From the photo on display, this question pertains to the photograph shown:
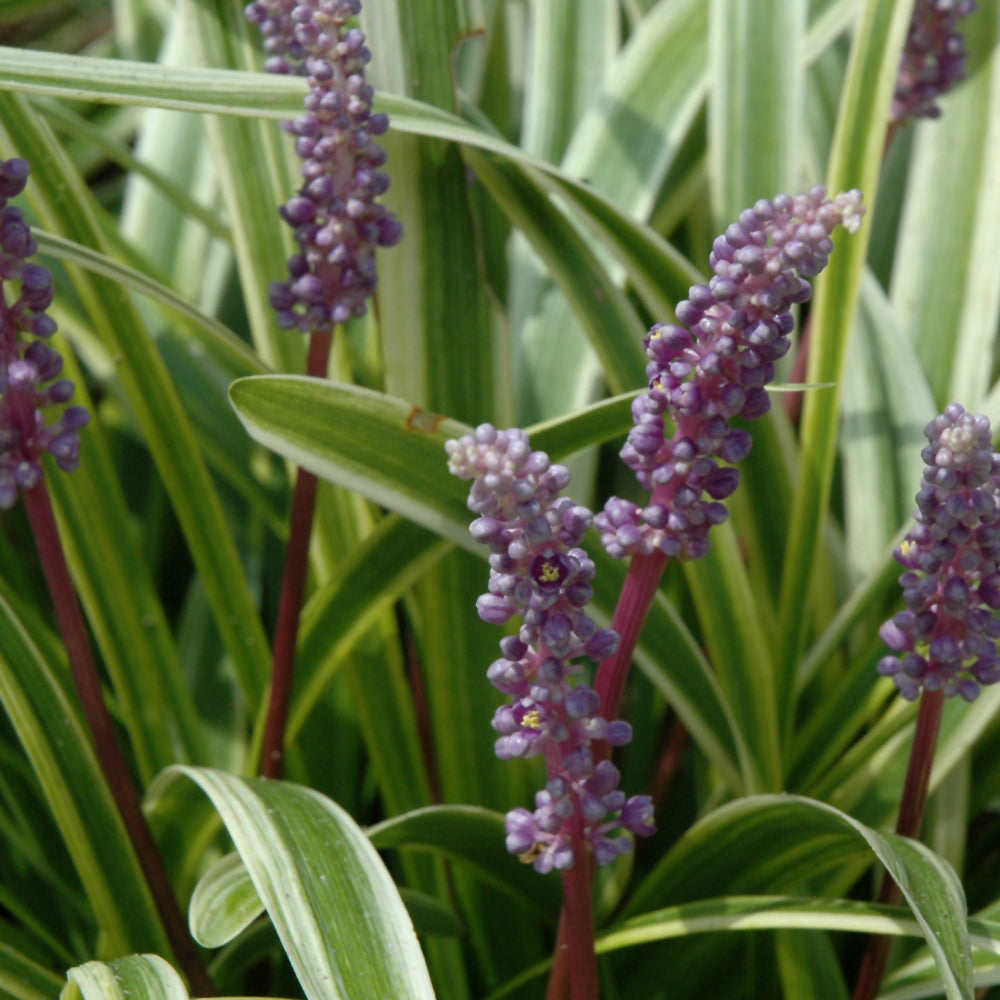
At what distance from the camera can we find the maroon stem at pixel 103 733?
80cm

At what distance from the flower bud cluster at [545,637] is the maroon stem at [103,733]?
1.16 feet

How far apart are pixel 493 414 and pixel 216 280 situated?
612 mm

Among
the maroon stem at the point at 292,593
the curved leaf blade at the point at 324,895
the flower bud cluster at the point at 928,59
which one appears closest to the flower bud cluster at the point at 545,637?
the curved leaf blade at the point at 324,895

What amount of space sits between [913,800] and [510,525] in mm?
425

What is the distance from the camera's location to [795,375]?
4.03 ft

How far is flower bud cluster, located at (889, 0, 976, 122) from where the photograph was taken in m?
1.22

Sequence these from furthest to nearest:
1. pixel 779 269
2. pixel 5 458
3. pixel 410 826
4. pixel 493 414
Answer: pixel 493 414 → pixel 410 826 → pixel 5 458 → pixel 779 269

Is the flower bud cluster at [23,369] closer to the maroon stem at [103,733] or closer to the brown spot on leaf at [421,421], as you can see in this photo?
the maroon stem at [103,733]

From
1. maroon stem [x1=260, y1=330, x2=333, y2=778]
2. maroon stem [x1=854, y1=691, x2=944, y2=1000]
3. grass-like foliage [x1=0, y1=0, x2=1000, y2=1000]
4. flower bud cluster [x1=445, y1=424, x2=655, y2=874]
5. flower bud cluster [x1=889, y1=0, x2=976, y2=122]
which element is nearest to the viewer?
flower bud cluster [x1=445, y1=424, x2=655, y2=874]

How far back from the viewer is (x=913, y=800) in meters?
0.82

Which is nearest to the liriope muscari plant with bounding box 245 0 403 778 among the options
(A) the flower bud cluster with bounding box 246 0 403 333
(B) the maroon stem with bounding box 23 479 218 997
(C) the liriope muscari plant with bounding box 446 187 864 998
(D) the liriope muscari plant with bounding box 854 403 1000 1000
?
(A) the flower bud cluster with bounding box 246 0 403 333

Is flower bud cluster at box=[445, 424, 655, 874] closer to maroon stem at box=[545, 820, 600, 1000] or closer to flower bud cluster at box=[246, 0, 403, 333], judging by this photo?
maroon stem at box=[545, 820, 600, 1000]

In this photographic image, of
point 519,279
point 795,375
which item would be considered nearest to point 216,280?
point 519,279

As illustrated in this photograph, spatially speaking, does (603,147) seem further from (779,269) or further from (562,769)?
(562,769)
